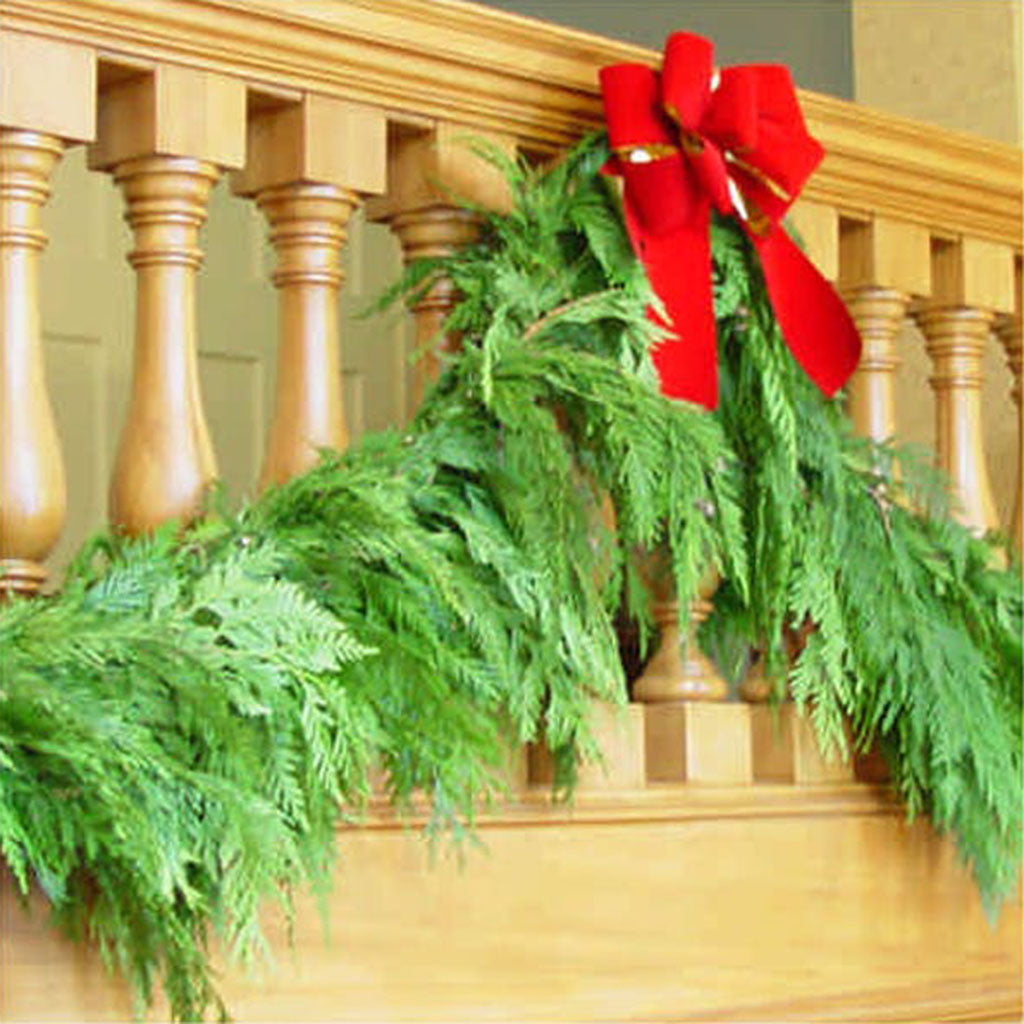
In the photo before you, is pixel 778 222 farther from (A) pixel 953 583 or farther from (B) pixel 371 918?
(B) pixel 371 918

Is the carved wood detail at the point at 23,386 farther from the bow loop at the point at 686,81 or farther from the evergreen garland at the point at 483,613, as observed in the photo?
the bow loop at the point at 686,81

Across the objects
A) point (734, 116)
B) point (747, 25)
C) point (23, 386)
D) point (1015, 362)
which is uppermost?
point (747, 25)

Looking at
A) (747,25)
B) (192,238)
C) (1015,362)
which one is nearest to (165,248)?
(192,238)

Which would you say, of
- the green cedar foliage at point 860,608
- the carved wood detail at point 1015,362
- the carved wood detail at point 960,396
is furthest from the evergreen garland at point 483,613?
the carved wood detail at point 1015,362

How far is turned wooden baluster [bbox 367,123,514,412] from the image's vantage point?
1.54 meters

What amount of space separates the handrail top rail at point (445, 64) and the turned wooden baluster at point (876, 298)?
24 millimetres

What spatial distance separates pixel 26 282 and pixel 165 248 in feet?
0.36

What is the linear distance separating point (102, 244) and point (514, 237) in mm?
1576

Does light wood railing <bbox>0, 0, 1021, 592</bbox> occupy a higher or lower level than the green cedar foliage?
higher

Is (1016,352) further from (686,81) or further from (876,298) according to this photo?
(686,81)

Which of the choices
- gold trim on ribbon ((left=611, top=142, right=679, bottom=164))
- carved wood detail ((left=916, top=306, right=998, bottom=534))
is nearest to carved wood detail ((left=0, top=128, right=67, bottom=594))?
gold trim on ribbon ((left=611, top=142, right=679, bottom=164))

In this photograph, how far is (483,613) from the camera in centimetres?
135

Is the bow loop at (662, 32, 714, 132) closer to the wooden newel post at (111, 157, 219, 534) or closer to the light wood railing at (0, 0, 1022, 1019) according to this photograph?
the light wood railing at (0, 0, 1022, 1019)

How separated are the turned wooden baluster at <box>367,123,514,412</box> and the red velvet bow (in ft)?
0.33
